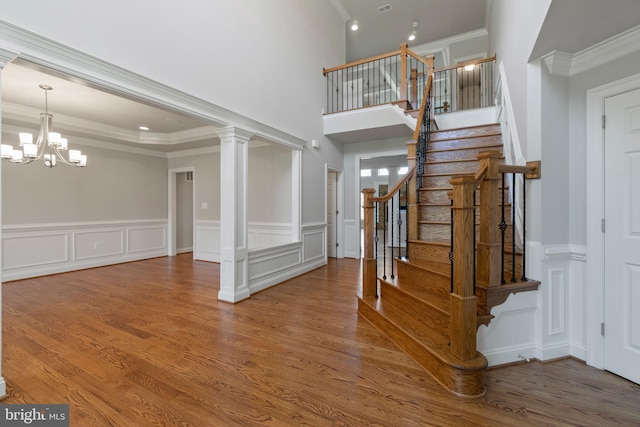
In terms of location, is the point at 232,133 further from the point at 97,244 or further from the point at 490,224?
the point at 97,244

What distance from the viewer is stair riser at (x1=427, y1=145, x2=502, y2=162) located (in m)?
3.71

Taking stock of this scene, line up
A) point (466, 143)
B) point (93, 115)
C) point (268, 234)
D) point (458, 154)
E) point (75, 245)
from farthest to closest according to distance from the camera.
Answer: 1. point (268, 234)
2. point (75, 245)
3. point (93, 115)
4. point (466, 143)
5. point (458, 154)

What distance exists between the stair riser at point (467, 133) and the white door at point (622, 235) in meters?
2.03

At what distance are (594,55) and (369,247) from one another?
2.36 m

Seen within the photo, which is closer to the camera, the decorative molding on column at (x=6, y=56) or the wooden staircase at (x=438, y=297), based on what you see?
the decorative molding on column at (x=6, y=56)

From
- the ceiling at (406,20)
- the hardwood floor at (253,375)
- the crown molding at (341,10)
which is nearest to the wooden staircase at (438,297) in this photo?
the hardwood floor at (253,375)

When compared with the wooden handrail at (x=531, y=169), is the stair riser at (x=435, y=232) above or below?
below

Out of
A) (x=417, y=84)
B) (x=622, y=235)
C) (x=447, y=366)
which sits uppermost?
(x=417, y=84)

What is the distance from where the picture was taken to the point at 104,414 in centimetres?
159

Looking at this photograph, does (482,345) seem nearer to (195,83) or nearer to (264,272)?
(264,272)

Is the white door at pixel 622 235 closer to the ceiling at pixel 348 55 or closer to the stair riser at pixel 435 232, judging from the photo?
the ceiling at pixel 348 55

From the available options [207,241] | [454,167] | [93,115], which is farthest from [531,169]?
[93,115]

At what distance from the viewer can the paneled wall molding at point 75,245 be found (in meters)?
4.44

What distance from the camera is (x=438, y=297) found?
2.36 m
